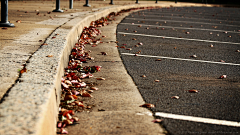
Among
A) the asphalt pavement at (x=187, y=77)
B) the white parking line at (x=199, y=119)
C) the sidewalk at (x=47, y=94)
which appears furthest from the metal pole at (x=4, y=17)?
the white parking line at (x=199, y=119)

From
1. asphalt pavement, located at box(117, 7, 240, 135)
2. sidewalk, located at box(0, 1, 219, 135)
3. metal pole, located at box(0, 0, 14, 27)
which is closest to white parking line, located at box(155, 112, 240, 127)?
asphalt pavement, located at box(117, 7, 240, 135)

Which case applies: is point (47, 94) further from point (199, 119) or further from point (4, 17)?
point (4, 17)

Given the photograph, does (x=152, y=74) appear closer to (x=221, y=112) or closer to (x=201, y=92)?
(x=201, y=92)

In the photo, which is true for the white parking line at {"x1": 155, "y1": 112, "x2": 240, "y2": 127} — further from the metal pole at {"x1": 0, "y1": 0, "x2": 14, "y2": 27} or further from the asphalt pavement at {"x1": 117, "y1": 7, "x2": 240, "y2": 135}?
the metal pole at {"x1": 0, "y1": 0, "x2": 14, "y2": 27}

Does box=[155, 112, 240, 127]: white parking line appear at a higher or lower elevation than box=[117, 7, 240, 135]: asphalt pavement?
lower

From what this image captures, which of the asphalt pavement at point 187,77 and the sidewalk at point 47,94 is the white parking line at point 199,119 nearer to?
the asphalt pavement at point 187,77

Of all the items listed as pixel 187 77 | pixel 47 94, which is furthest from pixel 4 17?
pixel 47 94

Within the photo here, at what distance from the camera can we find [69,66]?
15.3 ft

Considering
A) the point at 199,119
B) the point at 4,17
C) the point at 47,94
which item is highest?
the point at 4,17

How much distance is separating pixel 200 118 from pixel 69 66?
2334 mm

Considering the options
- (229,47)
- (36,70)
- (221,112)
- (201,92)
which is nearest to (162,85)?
(201,92)

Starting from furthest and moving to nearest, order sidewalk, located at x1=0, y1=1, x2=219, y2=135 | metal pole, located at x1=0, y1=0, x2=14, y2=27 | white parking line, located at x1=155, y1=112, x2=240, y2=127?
metal pole, located at x1=0, y1=0, x2=14, y2=27, white parking line, located at x1=155, y1=112, x2=240, y2=127, sidewalk, located at x1=0, y1=1, x2=219, y2=135

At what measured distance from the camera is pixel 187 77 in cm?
447

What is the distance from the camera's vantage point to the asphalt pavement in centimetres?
298
